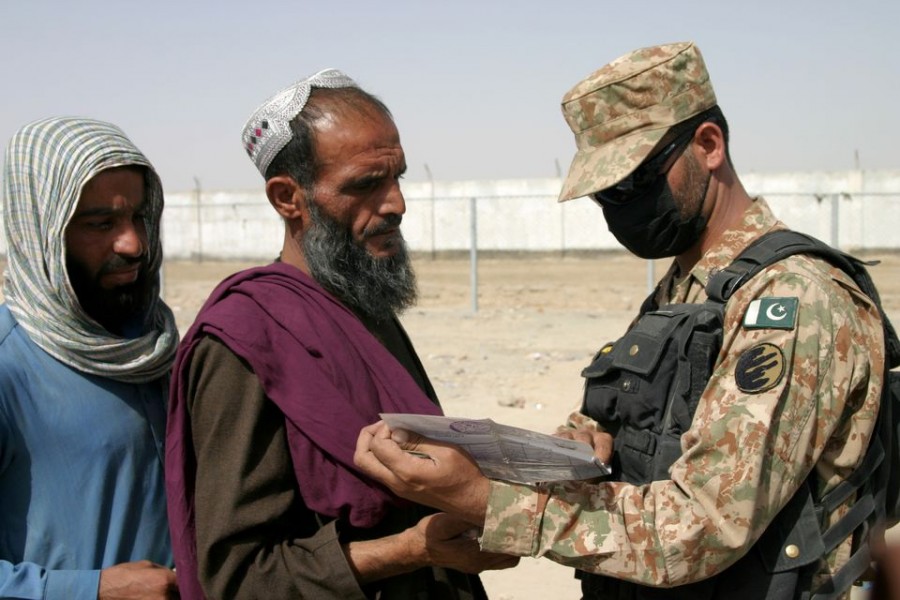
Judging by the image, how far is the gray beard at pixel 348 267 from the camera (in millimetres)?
2402

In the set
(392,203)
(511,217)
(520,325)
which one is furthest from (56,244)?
(511,217)

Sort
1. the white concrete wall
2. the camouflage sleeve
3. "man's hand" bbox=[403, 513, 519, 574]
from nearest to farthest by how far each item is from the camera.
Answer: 1. the camouflage sleeve
2. "man's hand" bbox=[403, 513, 519, 574]
3. the white concrete wall

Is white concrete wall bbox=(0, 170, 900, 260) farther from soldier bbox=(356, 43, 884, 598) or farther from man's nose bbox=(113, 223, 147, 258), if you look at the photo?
soldier bbox=(356, 43, 884, 598)

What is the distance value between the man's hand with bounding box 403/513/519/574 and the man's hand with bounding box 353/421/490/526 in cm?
11

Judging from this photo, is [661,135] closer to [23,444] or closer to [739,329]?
[739,329]

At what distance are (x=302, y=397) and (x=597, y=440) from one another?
73 cm

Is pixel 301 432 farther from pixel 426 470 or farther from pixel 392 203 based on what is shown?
pixel 392 203

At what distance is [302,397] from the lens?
2.07 meters

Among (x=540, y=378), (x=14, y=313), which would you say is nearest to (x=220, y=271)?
(x=540, y=378)

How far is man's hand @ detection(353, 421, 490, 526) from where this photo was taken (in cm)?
183

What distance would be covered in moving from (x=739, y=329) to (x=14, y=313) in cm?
175

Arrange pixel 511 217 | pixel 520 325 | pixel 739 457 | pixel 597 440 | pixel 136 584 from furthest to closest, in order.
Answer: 1. pixel 511 217
2. pixel 520 325
3. pixel 597 440
4. pixel 136 584
5. pixel 739 457

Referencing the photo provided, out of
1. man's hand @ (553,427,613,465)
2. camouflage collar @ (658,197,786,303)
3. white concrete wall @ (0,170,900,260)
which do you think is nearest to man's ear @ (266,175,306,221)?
man's hand @ (553,427,613,465)

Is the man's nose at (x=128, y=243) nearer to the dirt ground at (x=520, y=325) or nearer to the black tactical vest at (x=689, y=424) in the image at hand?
the black tactical vest at (x=689, y=424)
